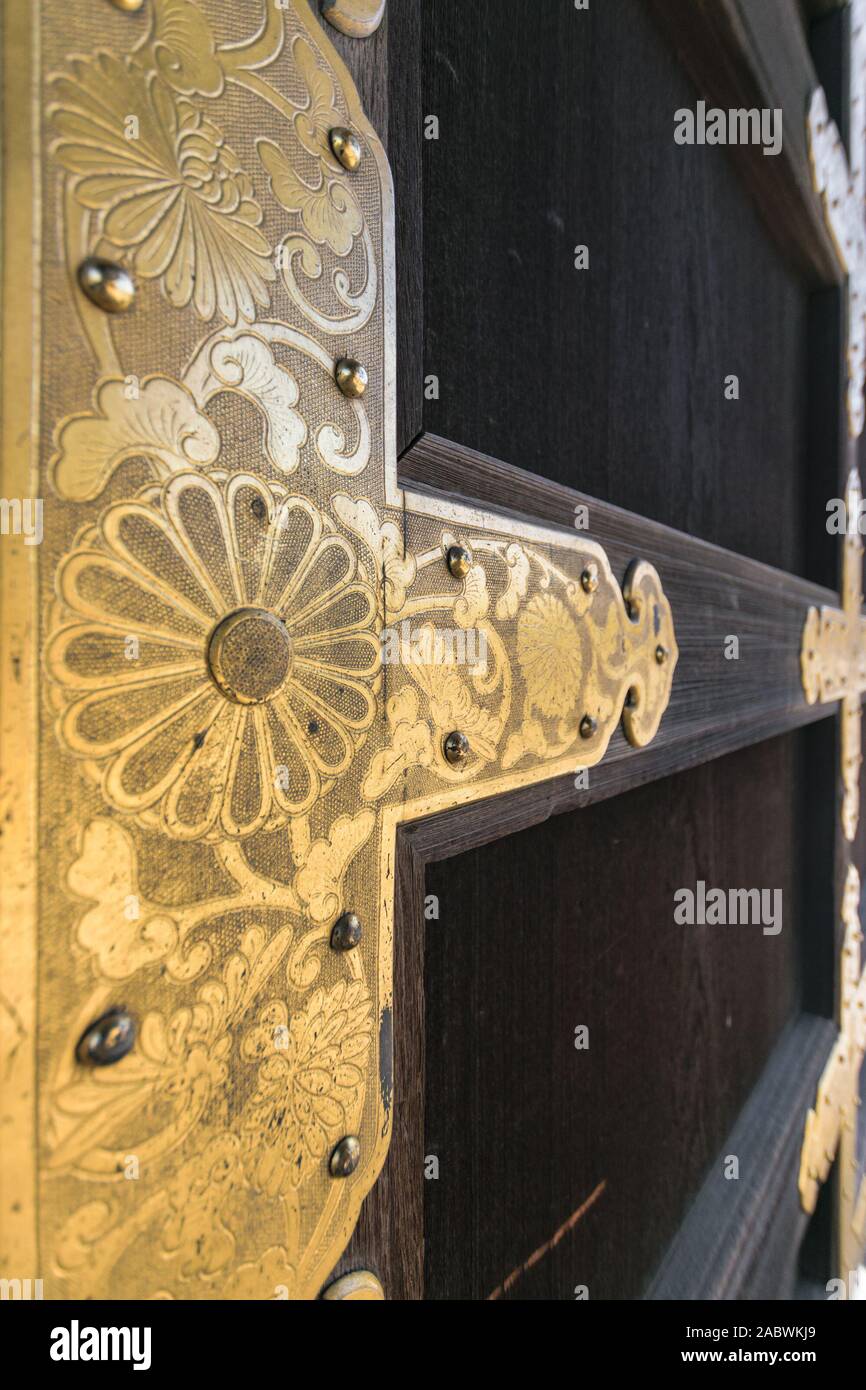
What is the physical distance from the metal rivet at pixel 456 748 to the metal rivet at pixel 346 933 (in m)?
0.06

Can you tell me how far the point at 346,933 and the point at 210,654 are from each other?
81 millimetres

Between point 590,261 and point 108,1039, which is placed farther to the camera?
point 590,261

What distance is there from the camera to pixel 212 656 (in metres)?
0.14

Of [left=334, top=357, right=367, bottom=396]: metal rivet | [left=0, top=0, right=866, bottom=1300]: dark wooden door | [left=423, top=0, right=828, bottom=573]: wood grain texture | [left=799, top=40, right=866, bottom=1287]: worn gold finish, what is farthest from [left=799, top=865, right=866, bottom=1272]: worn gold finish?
[left=334, top=357, right=367, bottom=396]: metal rivet

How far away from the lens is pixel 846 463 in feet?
2.67

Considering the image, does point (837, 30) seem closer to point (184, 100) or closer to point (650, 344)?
point (650, 344)

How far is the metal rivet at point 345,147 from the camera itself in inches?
6.7

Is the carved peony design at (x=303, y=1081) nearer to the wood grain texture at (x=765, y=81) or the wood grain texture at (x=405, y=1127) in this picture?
the wood grain texture at (x=405, y=1127)

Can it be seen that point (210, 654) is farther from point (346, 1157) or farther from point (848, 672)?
point (848, 672)

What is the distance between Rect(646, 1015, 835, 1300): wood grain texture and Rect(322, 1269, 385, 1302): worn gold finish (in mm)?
343

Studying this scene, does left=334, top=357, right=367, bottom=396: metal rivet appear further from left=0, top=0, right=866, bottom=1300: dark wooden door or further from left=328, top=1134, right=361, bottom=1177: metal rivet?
left=328, top=1134, right=361, bottom=1177: metal rivet

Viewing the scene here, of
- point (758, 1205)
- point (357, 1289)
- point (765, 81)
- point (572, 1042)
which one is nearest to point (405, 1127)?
point (357, 1289)

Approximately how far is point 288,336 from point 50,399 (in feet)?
0.20
